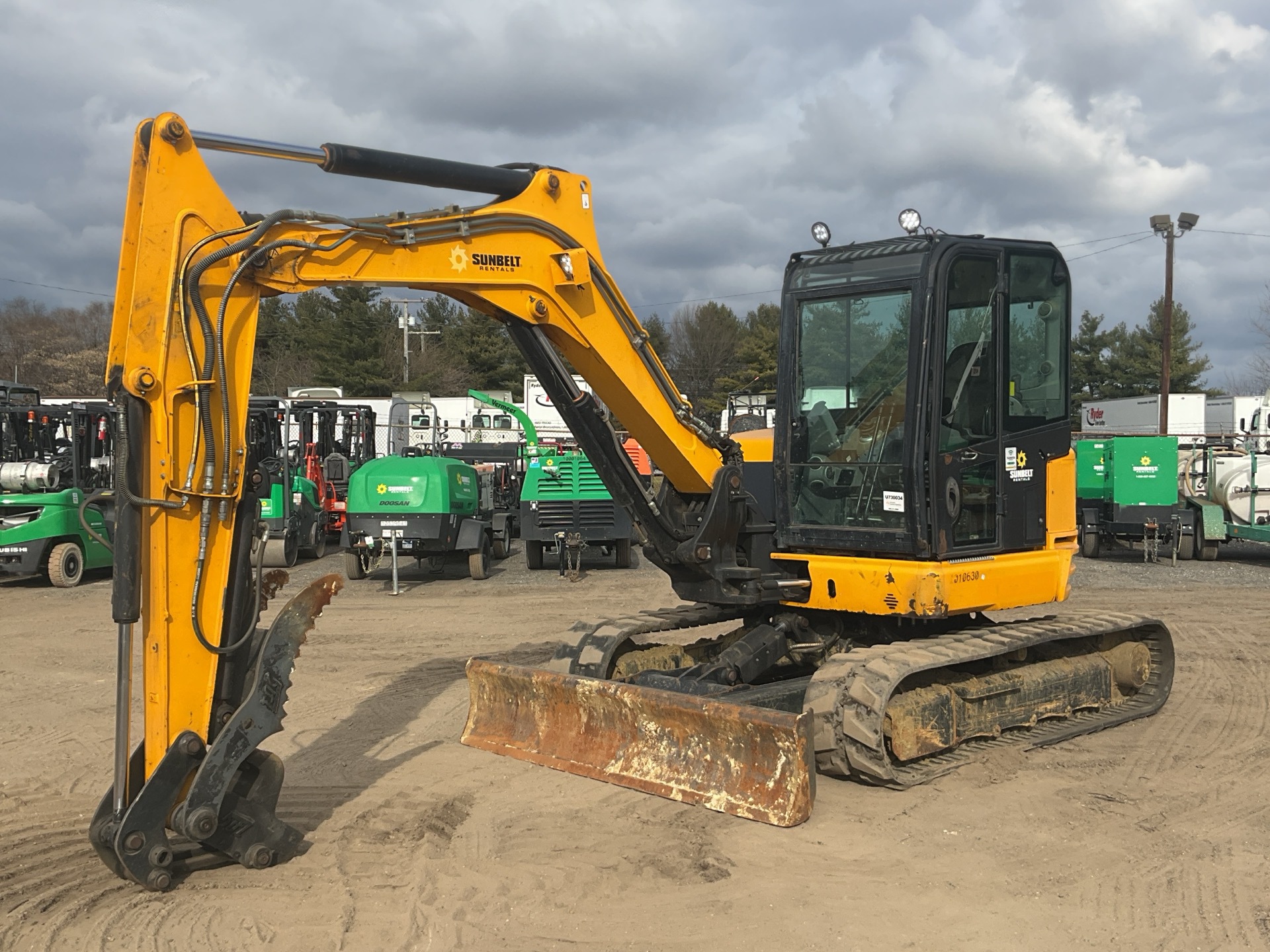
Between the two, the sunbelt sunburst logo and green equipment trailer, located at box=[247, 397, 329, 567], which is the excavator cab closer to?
green equipment trailer, located at box=[247, 397, 329, 567]

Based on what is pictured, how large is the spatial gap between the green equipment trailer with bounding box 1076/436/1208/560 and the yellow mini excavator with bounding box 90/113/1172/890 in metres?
11.6

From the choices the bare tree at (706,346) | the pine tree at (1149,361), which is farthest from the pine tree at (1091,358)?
the bare tree at (706,346)

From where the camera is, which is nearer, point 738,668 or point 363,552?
point 738,668

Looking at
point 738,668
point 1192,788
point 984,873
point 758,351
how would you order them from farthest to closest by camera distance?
point 758,351 < point 738,668 < point 1192,788 < point 984,873

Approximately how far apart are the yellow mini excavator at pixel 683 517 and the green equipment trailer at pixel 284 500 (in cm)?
1016

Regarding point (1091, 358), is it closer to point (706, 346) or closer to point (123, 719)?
point (706, 346)

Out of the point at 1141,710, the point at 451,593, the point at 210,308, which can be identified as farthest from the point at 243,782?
the point at 451,593

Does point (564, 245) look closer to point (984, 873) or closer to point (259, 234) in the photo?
point (259, 234)

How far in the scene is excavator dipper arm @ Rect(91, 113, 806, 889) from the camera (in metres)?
4.62

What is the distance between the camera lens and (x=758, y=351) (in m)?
58.9

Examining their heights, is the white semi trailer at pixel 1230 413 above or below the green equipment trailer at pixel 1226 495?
above

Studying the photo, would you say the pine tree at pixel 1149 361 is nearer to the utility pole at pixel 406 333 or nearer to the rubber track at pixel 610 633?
the utility pole at pixel 406 333

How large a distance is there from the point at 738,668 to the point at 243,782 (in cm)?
308

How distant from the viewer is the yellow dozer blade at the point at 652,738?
223 inches
